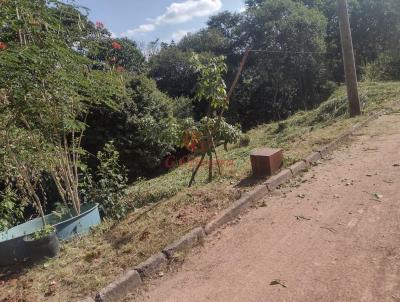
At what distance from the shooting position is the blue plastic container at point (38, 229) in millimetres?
4715

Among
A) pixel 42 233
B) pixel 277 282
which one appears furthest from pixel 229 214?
pixel 42 233

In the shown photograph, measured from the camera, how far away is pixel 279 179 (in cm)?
533

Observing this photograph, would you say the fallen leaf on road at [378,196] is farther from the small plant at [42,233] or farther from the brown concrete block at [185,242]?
the small plant at [42,233]

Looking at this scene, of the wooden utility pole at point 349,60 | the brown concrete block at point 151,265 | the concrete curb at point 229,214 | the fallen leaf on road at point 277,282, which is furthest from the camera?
the wooden utility pole at point 349,60

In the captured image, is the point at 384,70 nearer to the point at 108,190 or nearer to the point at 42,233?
the point at 108,190

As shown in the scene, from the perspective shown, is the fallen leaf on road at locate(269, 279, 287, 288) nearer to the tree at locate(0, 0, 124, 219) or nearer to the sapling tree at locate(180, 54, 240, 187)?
the sapling tree at locate(180, 54, 240, 187)

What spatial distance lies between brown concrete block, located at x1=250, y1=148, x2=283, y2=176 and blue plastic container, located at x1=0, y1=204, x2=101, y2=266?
2.42 m

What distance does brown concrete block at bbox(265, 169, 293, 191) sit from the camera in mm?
5177

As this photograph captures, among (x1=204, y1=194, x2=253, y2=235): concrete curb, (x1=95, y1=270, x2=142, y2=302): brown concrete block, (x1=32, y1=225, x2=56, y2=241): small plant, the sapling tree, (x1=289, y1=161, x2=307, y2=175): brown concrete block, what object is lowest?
(x1=95, y1=270, x2=142, y2=302): brown concrete block

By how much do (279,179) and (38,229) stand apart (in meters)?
3.21

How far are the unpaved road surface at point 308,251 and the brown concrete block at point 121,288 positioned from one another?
0.40 ft

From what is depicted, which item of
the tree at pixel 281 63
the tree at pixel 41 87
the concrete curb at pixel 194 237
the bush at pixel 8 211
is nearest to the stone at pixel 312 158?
the concrete curb at pixel 194 237

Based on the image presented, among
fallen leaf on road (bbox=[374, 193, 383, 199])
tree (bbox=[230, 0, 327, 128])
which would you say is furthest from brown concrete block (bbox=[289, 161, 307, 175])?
tree (bbox=[230, 0, 327, 128])

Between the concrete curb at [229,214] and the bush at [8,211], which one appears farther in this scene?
the bush at [8,211]
